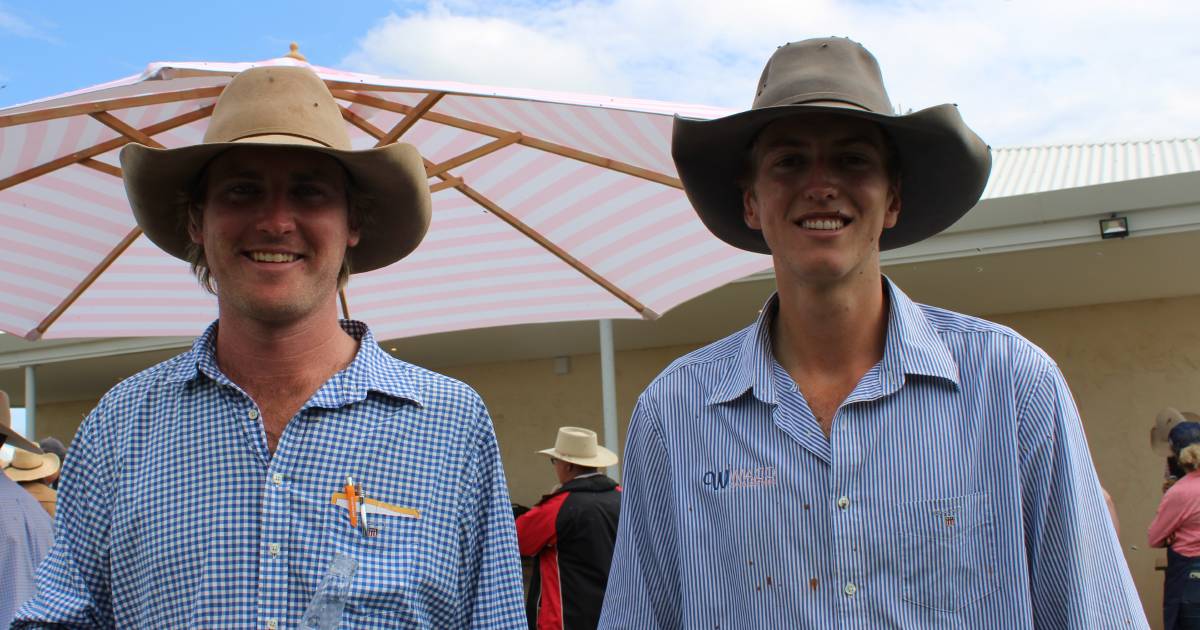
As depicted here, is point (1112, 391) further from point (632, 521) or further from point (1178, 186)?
point (632, 521)

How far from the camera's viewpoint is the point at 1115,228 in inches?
328

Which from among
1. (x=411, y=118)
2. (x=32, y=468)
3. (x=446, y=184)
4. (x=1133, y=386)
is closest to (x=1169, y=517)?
(x=1133, y=386)

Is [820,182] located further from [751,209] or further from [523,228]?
[523,228]

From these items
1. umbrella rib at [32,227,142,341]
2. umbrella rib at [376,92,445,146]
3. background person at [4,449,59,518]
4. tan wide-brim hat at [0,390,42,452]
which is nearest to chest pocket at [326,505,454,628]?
umbrella rib at [376,92,445,146]

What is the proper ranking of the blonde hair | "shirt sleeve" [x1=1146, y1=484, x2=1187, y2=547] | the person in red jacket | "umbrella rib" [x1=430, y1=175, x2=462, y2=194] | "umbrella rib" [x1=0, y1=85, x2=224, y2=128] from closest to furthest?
"umbrella rib" [x1=0, y1=85, x2=224, y2=128] < "umbrella rib" [x1=430, y1=175, x2=462, y2=194] < the person in red jacket < the blonde hair < "shirt sleeve" [x1=1146, y1=484, x2=1187, y2=547]

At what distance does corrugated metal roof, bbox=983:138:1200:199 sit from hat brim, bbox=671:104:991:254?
267 inches

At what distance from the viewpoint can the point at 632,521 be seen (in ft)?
7.64

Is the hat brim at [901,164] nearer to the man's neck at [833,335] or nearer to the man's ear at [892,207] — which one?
the man's ear at [892,207]

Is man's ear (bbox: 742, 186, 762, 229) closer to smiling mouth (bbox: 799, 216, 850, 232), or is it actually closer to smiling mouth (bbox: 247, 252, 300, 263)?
smiling mouth (bbox: 799, 216, 850, 232)

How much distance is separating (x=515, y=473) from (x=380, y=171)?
12.1 m

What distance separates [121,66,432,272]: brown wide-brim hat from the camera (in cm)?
223

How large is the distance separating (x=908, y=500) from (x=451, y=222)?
3136 millimetres

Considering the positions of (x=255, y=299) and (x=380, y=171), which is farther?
(x=380, y=171)

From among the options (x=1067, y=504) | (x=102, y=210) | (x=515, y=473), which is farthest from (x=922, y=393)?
(x=515, y=473)
